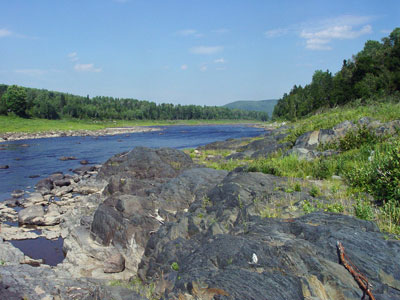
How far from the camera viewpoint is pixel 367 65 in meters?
48.4

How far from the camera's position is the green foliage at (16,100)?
3920 inches

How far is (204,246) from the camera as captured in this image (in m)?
7.68

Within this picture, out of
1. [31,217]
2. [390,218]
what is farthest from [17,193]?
[390,218]

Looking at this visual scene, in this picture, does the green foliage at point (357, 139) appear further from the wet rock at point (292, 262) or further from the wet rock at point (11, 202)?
the wet rock at point (11, 202)

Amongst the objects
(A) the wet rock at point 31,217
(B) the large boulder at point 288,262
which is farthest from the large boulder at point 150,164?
(B) the large boulder at point 288,262

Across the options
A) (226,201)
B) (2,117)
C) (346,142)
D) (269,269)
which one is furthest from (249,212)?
(2,117)

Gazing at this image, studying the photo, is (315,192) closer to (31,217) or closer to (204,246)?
(204,246)

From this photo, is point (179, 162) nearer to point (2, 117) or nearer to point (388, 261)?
point (388, 261)

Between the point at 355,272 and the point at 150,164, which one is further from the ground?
the point at 355,272

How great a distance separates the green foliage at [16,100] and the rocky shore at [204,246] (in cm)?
9695

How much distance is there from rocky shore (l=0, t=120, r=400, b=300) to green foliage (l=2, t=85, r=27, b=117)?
96953 mm

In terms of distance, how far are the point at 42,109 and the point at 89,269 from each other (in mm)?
114517

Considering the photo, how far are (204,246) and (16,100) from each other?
374 feet

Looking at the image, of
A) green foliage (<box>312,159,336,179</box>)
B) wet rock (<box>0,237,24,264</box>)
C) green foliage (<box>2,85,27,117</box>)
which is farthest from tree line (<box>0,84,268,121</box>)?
green foliage (<box>312,159,336,179</box>)
